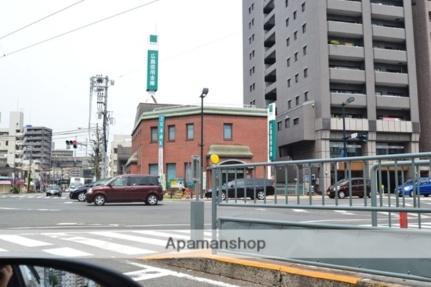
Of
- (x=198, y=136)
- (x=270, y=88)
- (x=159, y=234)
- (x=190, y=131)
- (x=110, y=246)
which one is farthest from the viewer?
(x=270, y=88)

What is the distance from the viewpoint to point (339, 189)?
6496 mm

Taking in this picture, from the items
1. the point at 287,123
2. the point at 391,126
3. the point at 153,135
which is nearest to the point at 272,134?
the point at 153,135

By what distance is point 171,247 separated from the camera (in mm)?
10344

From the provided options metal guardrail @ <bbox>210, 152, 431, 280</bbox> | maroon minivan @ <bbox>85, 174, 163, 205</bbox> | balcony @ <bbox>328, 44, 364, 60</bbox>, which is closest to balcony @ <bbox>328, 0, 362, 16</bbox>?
balcony @ <bbox>328, 44, 364, 60</bbox>

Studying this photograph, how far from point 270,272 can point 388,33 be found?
195ft

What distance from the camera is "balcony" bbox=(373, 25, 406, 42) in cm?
5972

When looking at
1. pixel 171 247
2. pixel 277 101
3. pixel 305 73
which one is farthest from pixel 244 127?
pixel 171 247

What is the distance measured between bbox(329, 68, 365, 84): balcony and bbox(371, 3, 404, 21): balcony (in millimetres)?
8467

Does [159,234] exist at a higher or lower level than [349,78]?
lower

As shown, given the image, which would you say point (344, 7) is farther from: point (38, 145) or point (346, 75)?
point (38, 145)

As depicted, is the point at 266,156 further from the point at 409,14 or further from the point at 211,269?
the point at 211,269

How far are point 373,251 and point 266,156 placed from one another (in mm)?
42544

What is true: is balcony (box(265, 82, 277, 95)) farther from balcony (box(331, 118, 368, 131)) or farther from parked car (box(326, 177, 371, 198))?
parked car (box(326, 177, 371, 198))

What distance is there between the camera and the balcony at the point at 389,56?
58.9 metres
